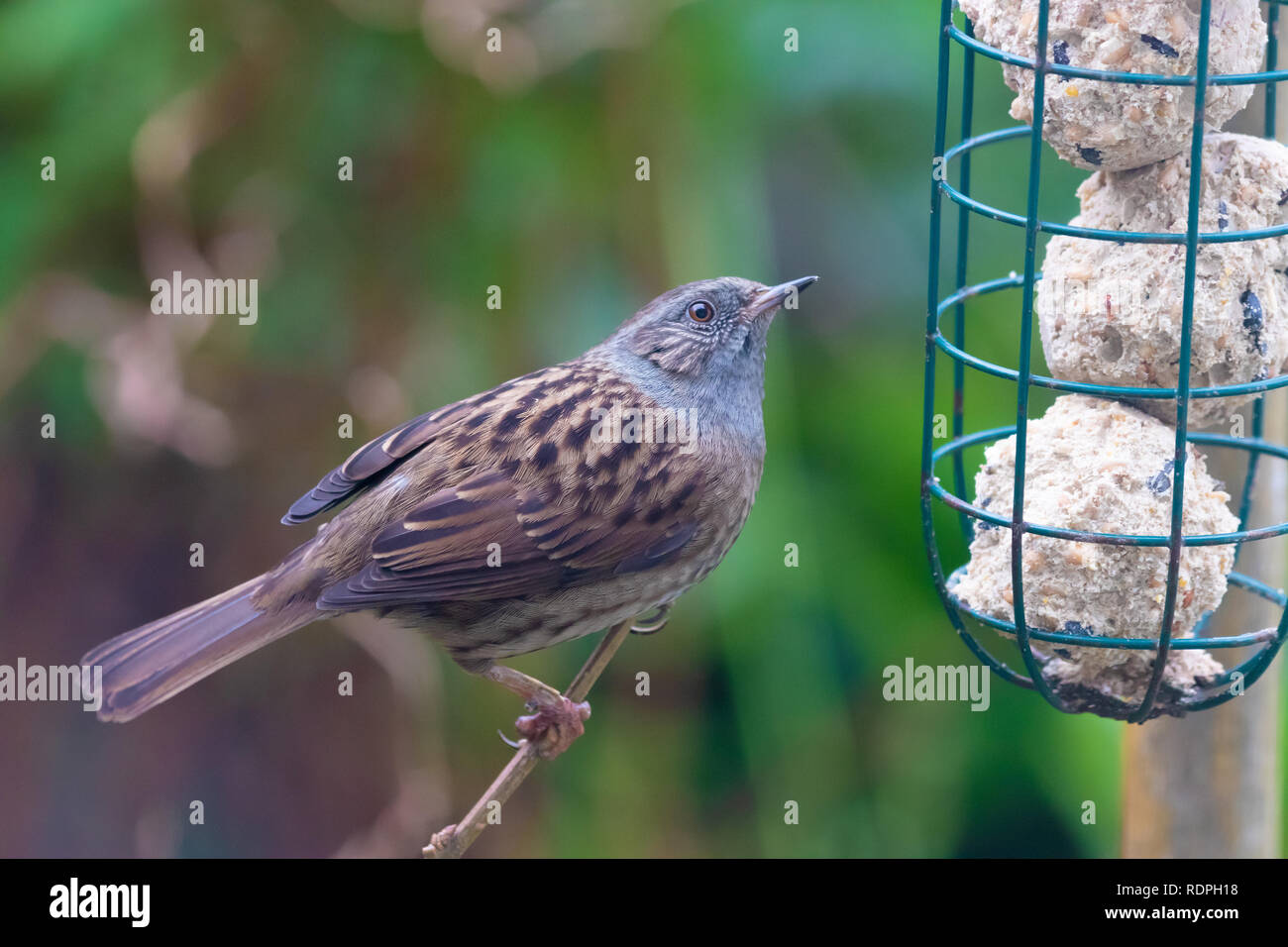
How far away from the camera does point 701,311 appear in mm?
4609

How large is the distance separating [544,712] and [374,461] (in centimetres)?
96

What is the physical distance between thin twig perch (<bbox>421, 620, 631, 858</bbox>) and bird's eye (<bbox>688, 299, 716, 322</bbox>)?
111cm

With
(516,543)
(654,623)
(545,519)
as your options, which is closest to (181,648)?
(516,543)

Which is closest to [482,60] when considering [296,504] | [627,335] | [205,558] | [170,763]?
[627,335]

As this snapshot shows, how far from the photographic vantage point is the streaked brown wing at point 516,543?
14.5 ft

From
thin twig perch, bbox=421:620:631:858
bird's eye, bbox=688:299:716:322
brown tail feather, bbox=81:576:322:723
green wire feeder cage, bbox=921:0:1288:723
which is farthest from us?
bird's eye, bbox=688:299:716:322

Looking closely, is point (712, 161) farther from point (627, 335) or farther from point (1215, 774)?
point (1215, 774)

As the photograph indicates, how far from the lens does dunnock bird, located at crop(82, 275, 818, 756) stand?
441 centimetres

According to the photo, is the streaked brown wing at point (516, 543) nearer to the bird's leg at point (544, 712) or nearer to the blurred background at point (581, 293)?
the bird's leg at point (544, 712)

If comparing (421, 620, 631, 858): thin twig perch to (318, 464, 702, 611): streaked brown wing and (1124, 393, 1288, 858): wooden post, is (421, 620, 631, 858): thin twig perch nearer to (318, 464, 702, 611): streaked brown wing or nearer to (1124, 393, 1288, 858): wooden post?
(318, 464, 702, 611): streaked brown wing

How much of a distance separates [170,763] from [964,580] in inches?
136

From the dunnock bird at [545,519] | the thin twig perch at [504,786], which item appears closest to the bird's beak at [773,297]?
the dunnock bird at [545,519]

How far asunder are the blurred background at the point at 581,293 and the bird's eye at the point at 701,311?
2.04ft

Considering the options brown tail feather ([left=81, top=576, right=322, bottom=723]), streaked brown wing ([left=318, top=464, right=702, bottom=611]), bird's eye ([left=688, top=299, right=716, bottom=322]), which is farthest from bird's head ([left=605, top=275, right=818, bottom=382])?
brown tail feather ([left=81, top=576, right=322, bottom=723])
